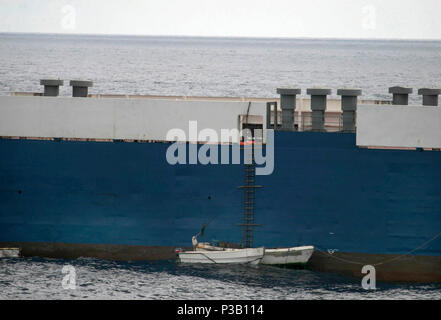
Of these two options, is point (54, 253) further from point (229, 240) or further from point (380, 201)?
point (380, 201)

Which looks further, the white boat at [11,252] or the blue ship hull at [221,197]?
the white boat at [11,252]

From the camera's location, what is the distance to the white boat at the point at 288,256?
32812mm

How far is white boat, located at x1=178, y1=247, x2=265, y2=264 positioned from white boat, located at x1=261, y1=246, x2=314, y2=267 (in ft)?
1.27

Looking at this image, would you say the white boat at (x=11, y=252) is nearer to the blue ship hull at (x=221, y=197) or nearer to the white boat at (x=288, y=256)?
the blue ship hull at (x=221, y=197)

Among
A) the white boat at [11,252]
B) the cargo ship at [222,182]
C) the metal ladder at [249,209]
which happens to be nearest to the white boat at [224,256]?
the metal ladder at [249,209]

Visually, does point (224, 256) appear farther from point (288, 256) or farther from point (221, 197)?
point (288, 256)

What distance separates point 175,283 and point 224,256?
2.88 meters

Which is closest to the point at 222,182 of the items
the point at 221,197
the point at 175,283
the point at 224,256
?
the point at 221,197

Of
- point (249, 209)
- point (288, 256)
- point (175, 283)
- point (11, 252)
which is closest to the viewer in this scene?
point (175, 283)

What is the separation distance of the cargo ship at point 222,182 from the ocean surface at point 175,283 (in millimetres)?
708

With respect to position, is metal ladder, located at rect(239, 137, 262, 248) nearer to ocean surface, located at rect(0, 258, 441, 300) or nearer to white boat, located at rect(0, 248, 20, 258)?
ocean surface, located at rect(0, 258, 441, 300)

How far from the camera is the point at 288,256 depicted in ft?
108
